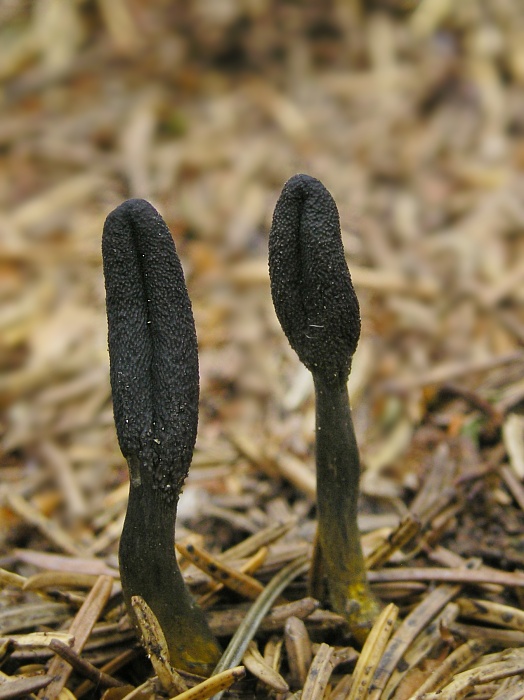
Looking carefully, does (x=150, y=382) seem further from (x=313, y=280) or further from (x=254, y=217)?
(x=254, y=217)

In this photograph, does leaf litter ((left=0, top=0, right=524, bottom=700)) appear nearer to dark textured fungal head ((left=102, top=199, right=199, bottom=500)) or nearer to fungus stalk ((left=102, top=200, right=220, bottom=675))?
fungus stalk ((left=102, top=200, right=220, bottom=675))

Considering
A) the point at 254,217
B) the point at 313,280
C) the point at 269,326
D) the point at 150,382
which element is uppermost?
the point at 254,217

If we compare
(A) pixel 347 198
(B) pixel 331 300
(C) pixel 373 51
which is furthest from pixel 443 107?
(B) pixel 331 300

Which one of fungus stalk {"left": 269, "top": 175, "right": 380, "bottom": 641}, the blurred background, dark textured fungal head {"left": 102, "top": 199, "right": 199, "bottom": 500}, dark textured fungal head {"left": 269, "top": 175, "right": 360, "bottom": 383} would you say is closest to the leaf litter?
the blurred background

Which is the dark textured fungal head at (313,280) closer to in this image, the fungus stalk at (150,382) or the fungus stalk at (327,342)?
the fungus stalk at (327,342)

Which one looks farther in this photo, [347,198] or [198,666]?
[347,198]

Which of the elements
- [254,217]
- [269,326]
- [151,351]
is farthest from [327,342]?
[254,217]

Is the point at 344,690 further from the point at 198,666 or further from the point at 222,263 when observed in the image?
the point at 222,263
